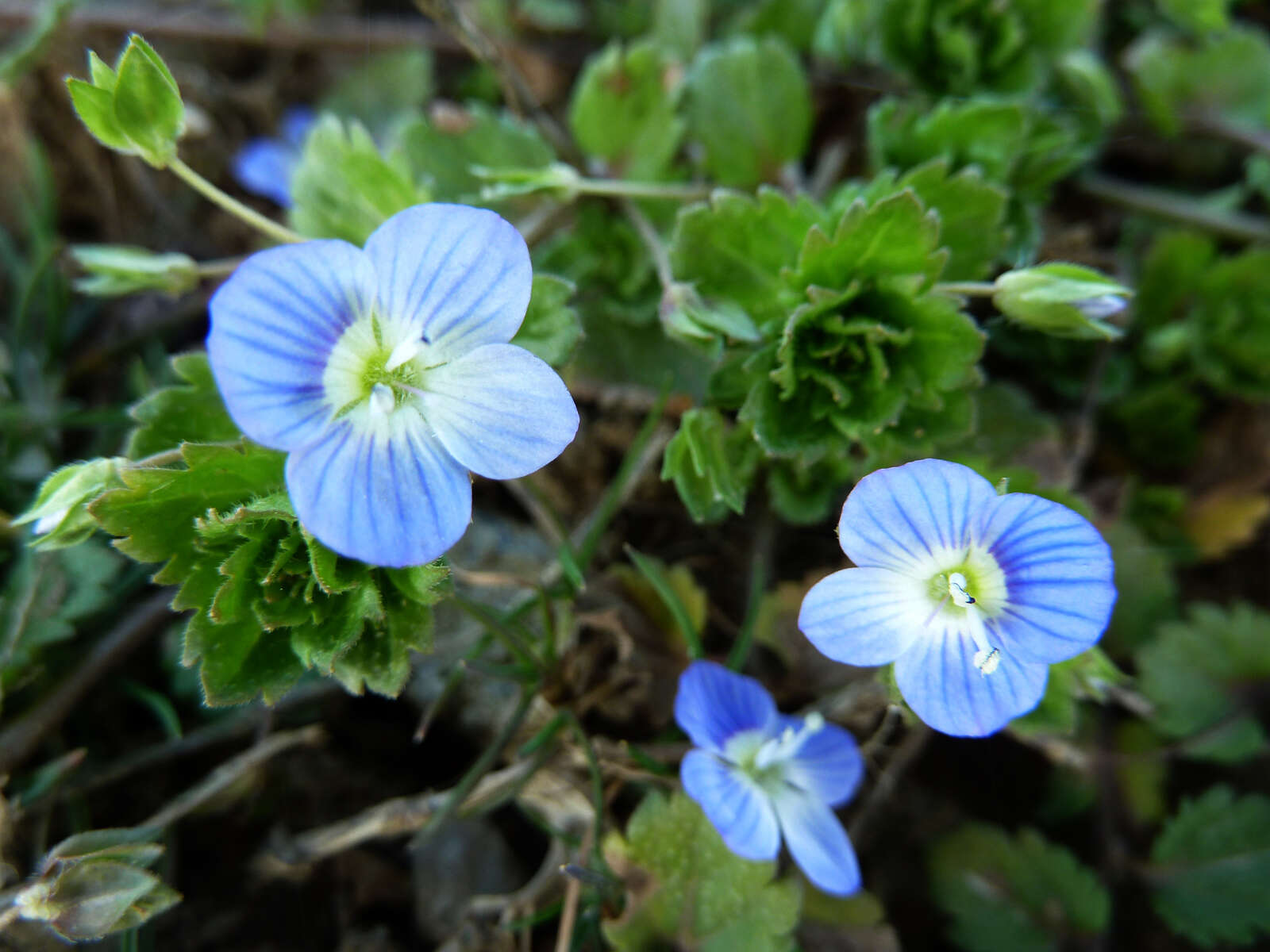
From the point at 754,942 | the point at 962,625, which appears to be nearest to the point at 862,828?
the point at 754,942

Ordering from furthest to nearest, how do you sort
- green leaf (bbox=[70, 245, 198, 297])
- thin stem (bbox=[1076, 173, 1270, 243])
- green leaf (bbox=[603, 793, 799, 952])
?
thin stem (bbox=[1076, 173, 1270, 243]) < green leaf (bbox=[70, 245, 198, 297]) < green leaf (bbox=[603, 793, 799, 952])

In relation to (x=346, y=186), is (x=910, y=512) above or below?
below

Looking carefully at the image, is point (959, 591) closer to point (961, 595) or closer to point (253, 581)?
point (961, 595)

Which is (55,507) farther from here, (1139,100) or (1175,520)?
(1139,100)

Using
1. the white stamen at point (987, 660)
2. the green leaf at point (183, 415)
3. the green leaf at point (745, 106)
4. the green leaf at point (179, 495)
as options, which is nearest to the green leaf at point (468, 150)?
the green leaf at point (745, 106)

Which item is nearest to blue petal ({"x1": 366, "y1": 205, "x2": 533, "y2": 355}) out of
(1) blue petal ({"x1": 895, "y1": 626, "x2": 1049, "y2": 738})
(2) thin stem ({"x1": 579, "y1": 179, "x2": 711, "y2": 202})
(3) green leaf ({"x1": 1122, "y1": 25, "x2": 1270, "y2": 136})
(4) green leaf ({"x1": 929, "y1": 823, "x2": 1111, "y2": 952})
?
(2) thin stem ({"x1": 579, "y1": 179, "x2": 711, "y2": 202})

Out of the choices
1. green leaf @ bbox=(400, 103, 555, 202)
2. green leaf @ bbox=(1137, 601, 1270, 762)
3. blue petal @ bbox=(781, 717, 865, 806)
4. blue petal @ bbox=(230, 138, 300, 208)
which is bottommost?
green leaf @ bbox=(1137, 601, 1270, 762)

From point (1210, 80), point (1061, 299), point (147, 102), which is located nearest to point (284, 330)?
point (147, 102)

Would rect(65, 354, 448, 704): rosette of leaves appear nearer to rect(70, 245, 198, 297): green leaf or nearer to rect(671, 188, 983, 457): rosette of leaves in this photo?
rect(70, 245, 198, 297): green leaf
